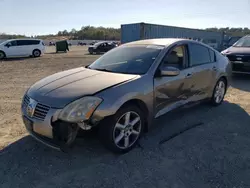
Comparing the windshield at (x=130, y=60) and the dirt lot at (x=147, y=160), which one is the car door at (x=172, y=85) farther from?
the dirt lot at (x=147, y=160)

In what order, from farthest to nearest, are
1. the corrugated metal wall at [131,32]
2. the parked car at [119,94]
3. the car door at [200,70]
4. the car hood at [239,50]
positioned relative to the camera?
the corrugated metal wall at [131,32]
the car hood at [239,50]
the car door at [200,70]
the parked car at [119,94]

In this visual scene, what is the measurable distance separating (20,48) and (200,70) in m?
18.3

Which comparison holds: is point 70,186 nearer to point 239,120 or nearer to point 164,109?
point 164,109

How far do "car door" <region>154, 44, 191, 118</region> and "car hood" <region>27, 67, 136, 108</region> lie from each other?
1.65 feet

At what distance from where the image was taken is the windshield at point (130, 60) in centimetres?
360

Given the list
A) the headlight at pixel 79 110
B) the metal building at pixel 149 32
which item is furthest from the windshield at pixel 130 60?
the metal building at pixel 149 32

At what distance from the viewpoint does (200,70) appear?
4438 millimetres

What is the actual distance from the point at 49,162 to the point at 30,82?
5.83 m

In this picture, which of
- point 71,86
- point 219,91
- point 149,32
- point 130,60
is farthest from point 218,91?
point 149,32

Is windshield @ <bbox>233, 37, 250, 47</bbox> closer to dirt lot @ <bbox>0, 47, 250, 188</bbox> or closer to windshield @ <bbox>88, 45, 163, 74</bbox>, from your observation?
dirt lot @ <bbox>0, 47, 250, 188</bbox>

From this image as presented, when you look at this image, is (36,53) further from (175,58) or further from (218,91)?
(175,58)

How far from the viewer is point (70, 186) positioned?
257cm

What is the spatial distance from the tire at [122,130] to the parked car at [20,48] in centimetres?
1812

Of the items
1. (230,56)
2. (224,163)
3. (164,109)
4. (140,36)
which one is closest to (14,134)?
(164,109)
